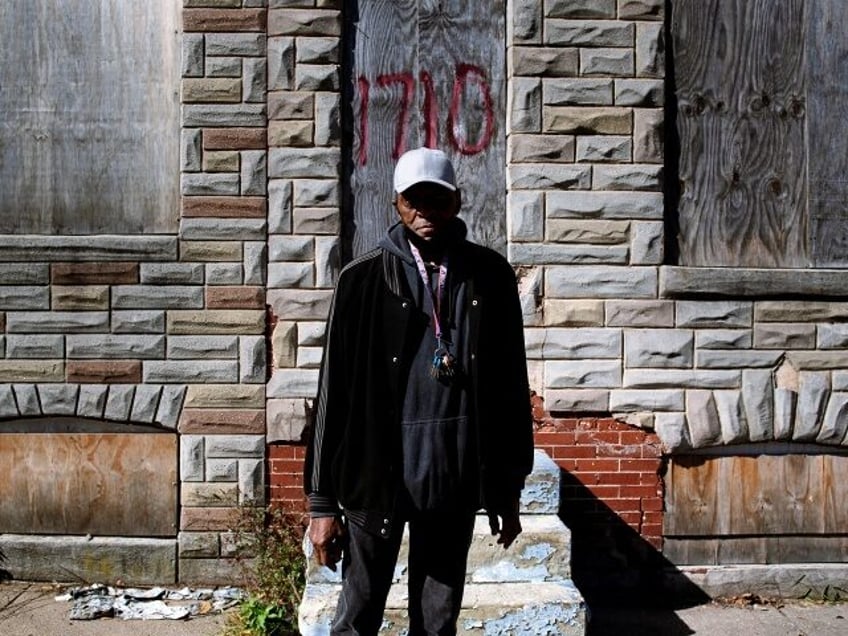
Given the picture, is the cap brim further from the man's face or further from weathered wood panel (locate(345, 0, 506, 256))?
weathered wood panel (locate(345, 0, 506, 256))

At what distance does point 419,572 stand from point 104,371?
2942 mm

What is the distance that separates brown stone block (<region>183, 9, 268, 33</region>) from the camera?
5.60 metres

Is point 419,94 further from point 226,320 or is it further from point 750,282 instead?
point 750,282

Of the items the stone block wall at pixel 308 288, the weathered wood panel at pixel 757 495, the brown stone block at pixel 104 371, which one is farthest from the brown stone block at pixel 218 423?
the weathered wood panel at pixel 757 495

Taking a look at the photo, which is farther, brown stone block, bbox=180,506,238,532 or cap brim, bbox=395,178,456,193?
brown stone block, bbox=180,506,238,532

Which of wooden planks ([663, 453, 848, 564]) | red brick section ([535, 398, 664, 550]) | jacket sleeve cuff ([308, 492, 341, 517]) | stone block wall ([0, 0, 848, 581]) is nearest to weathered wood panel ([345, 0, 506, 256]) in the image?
stone block wall ([0, 0, 848, 581])

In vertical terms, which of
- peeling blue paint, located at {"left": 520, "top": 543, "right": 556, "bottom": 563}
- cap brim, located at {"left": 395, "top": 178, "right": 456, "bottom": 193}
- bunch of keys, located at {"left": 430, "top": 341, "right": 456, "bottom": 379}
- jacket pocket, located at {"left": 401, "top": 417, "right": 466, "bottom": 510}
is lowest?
peeling blue paint, located at {"left": 520, "top": 543, "right": 556, "bottom": 563}

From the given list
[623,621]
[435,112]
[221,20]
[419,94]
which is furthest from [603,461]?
[221,20]

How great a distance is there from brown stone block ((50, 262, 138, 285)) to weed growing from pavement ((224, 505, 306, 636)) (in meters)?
1.48

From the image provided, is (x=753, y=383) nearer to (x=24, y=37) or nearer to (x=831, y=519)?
(x=831, y=519)

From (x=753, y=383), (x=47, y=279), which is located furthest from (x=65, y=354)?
(x=753, y=383)

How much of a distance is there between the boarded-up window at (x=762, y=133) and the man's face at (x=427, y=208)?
2948mm

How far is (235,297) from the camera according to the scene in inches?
222

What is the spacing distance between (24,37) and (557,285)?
11.2 ft
